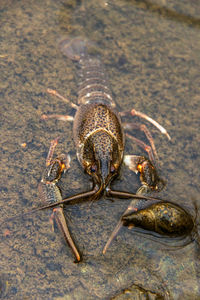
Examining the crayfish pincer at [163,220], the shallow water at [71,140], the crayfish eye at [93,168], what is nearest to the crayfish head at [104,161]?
the crayfish eye at [93,168]

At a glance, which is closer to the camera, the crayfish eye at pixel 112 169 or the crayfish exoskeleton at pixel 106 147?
the crayfish exoskeleton at pixel 106 147

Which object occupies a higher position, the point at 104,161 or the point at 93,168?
the point at 104,161

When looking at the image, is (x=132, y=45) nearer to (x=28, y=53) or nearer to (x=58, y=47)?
(x=58, y=47)

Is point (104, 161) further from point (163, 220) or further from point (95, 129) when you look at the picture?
point (163, 220)

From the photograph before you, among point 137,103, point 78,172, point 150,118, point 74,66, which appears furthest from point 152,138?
point 74,66

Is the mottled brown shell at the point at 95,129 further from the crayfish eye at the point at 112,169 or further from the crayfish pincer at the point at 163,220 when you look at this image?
the crayfish pincer at the point at 163,220

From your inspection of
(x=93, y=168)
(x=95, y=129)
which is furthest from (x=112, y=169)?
(x=95, y=129)

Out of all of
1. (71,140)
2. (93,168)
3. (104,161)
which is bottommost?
(71,140)

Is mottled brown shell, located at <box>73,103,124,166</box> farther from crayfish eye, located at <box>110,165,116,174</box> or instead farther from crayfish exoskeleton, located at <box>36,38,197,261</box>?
crayfish eye, located at <box>110,165,116,174</box>
